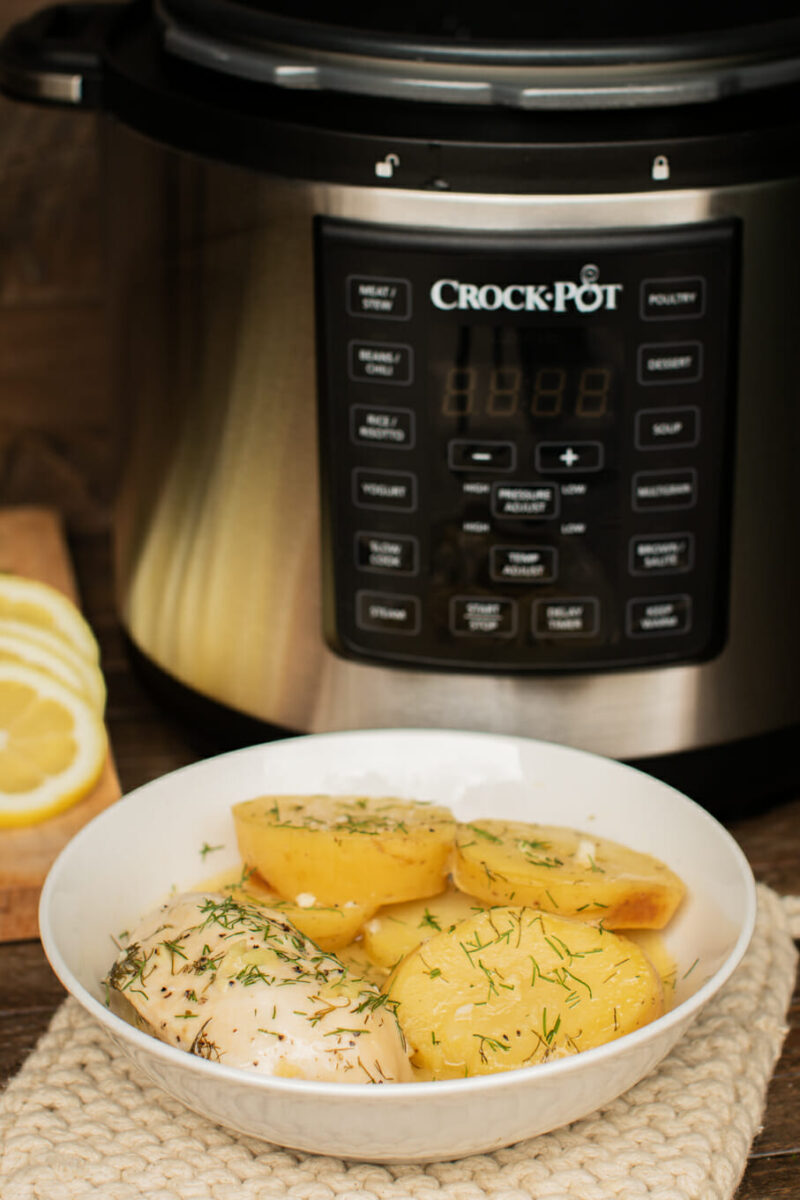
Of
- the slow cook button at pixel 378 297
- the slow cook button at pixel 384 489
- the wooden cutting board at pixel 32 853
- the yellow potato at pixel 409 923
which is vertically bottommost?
the wooden cutting board at pixel 32 853

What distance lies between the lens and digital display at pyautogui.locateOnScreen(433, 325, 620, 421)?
2.24 ft

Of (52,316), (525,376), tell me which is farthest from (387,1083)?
(52,316)

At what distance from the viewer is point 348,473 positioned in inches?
28.7

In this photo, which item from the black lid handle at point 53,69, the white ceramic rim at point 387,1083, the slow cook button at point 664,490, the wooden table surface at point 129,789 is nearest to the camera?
the white ceramic rim at point 387,1083

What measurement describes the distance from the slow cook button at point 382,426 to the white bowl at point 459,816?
146 mm

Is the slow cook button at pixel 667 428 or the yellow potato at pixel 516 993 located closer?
the yellow potato at pixel 516 993

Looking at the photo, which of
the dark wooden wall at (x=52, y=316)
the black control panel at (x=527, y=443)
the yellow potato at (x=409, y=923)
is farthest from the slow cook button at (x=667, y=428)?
the dark wooden wall at (x=52, y=316)

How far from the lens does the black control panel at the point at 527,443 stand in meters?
0.68

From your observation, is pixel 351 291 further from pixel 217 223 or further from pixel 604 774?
pixel 604 774

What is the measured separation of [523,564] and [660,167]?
19 cm

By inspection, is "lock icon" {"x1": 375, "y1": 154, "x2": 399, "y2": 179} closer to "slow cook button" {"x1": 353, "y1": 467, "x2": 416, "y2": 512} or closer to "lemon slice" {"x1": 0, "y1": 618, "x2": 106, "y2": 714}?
"slow cook button" {"x1": 353, "y1": 467, "x2": 416, "y2": 512}

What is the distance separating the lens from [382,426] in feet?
2.33

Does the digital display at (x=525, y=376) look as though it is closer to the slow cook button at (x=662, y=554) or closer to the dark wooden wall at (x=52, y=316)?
the slow cook button at (x=662, y=554)

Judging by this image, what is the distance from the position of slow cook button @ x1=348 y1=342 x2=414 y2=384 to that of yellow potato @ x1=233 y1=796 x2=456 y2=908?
0.20 metres
